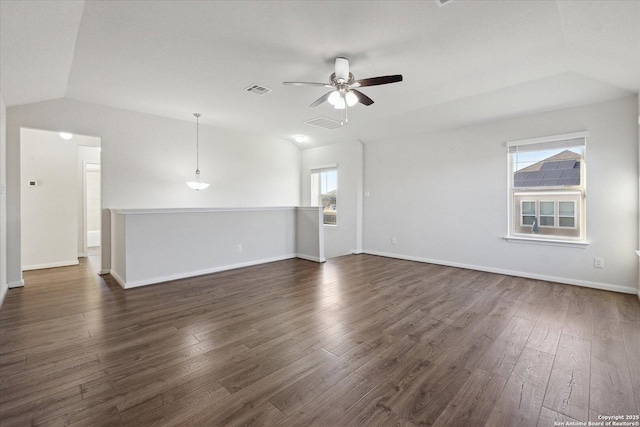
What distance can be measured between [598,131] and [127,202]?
286 inches

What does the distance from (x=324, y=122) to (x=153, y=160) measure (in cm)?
327

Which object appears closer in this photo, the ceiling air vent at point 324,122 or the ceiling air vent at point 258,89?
the ceiling air vent at point 258,89

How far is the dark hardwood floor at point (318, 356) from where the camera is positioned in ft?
5.30

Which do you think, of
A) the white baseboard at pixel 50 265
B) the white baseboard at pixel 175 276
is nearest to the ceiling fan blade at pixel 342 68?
the white baseboard at pixel 175 276

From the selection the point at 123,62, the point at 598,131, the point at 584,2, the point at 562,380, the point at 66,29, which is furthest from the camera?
the point at 598,131

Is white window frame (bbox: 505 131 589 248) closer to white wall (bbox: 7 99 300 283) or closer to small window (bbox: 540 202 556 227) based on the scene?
small window (bbox: 540 202 556 227)

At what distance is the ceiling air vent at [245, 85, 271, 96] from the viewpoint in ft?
13.1

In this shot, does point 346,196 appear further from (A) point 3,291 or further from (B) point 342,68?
(A) point 3,291

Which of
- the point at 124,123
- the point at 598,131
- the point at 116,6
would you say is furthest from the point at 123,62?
the point at 598,131

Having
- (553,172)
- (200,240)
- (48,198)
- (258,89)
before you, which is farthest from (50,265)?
(553,172)

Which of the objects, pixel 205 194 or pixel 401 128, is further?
pixel 205 194

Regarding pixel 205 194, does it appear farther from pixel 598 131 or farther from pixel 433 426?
pixel 598 131

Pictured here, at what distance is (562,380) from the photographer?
1886 mm

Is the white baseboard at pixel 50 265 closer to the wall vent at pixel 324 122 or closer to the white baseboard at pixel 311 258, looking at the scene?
the white baseboard at pixel 311 258
